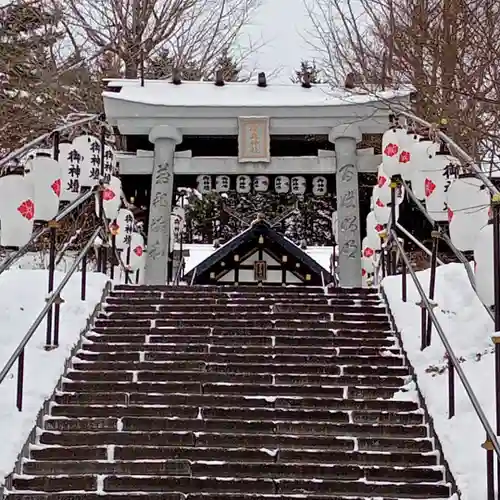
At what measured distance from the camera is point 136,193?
1525cm

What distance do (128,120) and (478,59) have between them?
19.2 feet

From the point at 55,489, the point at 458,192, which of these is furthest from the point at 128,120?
the point at 55,489

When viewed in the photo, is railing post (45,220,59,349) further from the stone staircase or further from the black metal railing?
the black metal railing

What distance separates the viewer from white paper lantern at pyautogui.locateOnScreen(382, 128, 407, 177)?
9.74 m

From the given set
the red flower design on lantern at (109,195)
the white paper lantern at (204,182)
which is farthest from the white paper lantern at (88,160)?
the white paper lantern at (204,182)

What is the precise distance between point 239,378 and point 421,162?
3.69 m

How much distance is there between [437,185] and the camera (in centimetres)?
783

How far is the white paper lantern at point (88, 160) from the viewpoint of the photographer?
10133mm

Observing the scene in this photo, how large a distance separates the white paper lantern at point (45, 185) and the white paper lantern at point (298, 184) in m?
6.84

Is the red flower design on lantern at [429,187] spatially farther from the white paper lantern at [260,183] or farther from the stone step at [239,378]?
the white paper lantern at [260,183]

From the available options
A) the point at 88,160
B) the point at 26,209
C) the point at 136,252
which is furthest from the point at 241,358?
the point at 136,252

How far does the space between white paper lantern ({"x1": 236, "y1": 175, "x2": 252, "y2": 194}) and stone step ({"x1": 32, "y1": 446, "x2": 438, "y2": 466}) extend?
8.48m

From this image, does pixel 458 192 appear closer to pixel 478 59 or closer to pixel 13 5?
pixel 478 59

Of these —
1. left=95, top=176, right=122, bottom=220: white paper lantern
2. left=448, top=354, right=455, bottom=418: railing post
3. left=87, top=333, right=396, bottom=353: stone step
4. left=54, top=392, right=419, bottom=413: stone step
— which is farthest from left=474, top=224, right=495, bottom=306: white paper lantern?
left=95, top=176, right=122, bottom=220: white paper lantern
